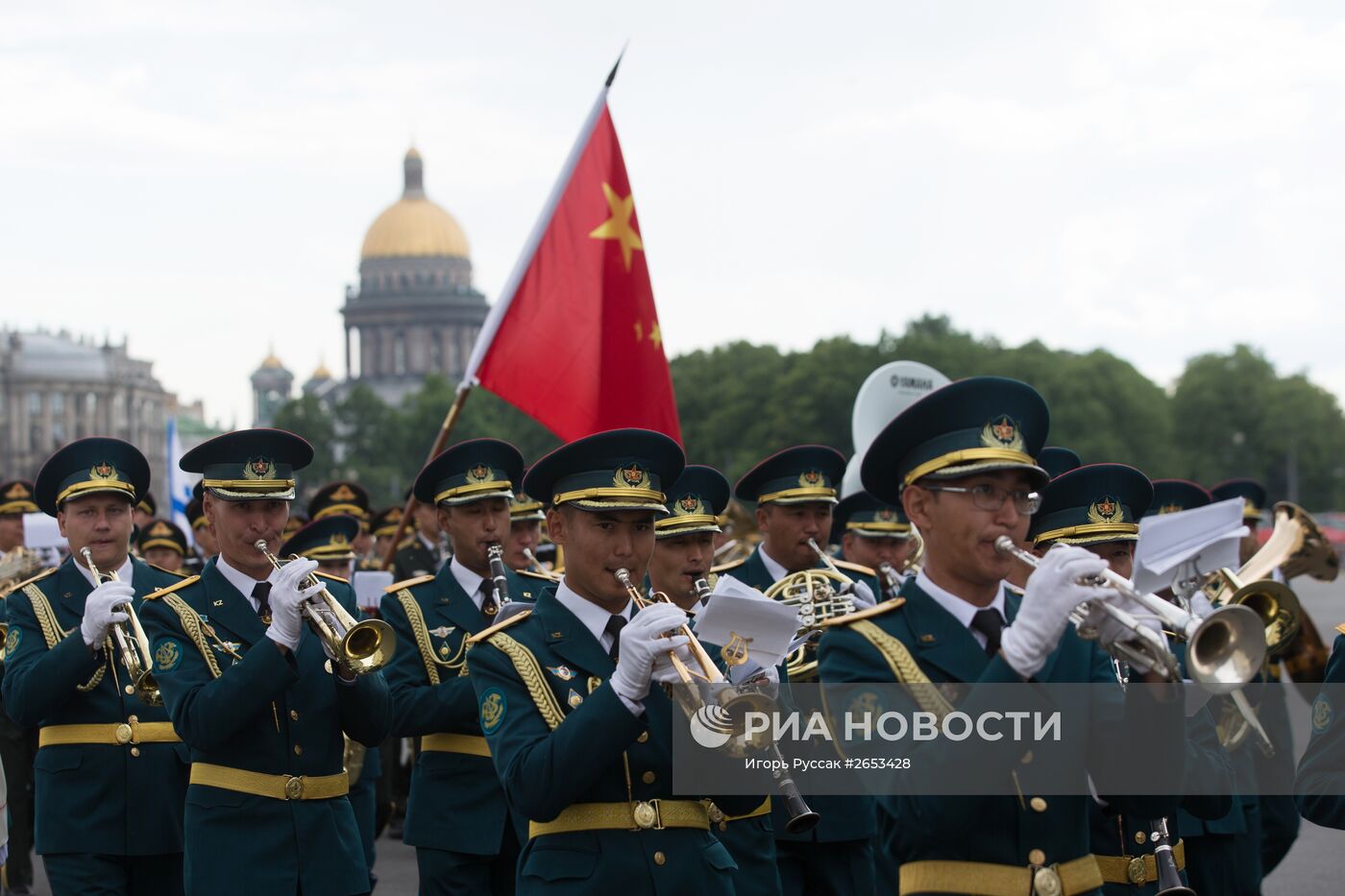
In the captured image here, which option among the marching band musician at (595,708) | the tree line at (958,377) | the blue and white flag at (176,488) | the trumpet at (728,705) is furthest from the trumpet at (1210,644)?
the tree line at (958,377)

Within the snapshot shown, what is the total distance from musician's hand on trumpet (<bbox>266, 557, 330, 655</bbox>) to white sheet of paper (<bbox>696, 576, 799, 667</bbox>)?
1.43 m

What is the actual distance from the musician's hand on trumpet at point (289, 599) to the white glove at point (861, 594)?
274 cm

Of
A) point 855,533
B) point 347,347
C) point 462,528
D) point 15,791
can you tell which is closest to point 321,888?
point 462,528

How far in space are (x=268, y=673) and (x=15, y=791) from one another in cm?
698

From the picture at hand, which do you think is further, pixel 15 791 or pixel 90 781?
pixel 15 791

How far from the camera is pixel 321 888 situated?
681 cm

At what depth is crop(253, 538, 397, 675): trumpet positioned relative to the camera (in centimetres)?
638

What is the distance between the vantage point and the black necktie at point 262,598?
7.01m

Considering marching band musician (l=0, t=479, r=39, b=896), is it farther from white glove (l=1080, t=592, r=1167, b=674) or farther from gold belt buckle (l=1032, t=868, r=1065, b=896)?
white glove (l=1080, t=592, r=1167, b=674)

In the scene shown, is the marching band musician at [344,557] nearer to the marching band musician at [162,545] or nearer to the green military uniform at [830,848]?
the marching band musician at [162,545]

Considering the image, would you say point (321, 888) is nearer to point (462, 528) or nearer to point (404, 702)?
point (404, 702)

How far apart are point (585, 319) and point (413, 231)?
157 m

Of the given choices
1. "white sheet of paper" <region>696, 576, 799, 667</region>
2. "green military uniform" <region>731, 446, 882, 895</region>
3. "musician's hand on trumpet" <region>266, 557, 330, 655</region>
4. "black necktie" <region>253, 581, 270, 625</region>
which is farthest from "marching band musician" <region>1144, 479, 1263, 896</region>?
"black necktie" <region>253, 581, 270, 625</region>

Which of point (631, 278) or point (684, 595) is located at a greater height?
point (631, 278)
